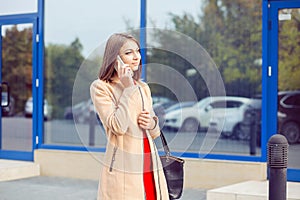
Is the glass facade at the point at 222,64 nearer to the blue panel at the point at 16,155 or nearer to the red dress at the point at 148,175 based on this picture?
the blue panel at the point at 16,155

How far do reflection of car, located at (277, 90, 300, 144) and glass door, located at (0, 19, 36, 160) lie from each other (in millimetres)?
3854

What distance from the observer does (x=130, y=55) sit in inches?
106

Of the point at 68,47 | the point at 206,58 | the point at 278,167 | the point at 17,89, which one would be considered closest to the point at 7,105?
the point at 17,89

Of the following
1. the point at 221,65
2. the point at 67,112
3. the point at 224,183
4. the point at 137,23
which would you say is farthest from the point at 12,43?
the point at 224,183

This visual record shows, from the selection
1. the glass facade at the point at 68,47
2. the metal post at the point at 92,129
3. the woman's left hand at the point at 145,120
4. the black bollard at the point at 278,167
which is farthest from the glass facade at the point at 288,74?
the woman's left hand at the point at 145,120

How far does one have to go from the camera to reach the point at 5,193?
23.0 ft

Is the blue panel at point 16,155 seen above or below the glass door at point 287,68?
below

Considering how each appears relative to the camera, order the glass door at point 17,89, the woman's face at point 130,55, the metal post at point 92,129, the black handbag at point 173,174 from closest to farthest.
Answer: the woman's face at point 130,55
the black handbag at point 173,174
the metal post at point 92,129
the glass door at point 17,89

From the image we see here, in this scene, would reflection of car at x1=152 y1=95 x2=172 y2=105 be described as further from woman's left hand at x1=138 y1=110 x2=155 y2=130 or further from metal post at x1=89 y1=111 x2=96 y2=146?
woman's left hand at x1=138 y1=110 x2=155 y2=130

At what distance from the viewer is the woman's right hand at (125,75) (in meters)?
2.59

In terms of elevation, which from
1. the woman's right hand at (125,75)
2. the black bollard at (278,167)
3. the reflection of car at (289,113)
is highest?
the woman's right hand at (125,75)

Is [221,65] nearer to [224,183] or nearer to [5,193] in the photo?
[224,183]

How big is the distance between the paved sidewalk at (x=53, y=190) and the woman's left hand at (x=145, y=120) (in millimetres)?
4191

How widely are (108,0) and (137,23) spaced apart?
26.6 inches
